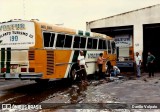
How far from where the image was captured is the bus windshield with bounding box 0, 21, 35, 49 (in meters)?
14.4

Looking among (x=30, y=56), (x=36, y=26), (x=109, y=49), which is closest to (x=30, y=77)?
(x=30, y=56)

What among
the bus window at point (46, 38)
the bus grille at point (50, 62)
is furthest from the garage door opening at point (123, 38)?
the bus window at point (46, 38)

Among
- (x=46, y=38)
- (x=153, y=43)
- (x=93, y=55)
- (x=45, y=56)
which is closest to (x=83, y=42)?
(x=93, y=55)

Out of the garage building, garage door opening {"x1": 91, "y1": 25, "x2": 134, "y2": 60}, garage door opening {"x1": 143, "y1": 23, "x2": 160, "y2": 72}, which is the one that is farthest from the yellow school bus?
garage door opening {"x1": 143, "y1": 23, "x2": 160, "y2": 72}

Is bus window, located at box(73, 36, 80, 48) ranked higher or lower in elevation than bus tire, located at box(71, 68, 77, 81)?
higher

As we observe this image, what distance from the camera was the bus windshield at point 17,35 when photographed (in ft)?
A: 47.3

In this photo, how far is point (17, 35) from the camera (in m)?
14.7

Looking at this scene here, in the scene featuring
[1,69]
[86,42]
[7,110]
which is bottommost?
[7,110]

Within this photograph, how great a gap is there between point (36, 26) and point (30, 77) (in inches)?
86.0

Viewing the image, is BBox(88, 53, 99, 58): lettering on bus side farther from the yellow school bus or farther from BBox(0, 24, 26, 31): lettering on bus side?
BBox(0, 24, 26, 31): lettering on bus side

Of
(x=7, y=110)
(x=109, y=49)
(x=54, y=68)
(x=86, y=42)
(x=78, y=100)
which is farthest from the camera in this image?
(x=109, y=49)

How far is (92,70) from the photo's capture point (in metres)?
20.3

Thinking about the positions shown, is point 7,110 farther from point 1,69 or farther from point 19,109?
point 1,69

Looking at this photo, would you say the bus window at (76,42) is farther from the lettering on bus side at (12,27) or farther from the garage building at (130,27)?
the garage building at (130,27)
